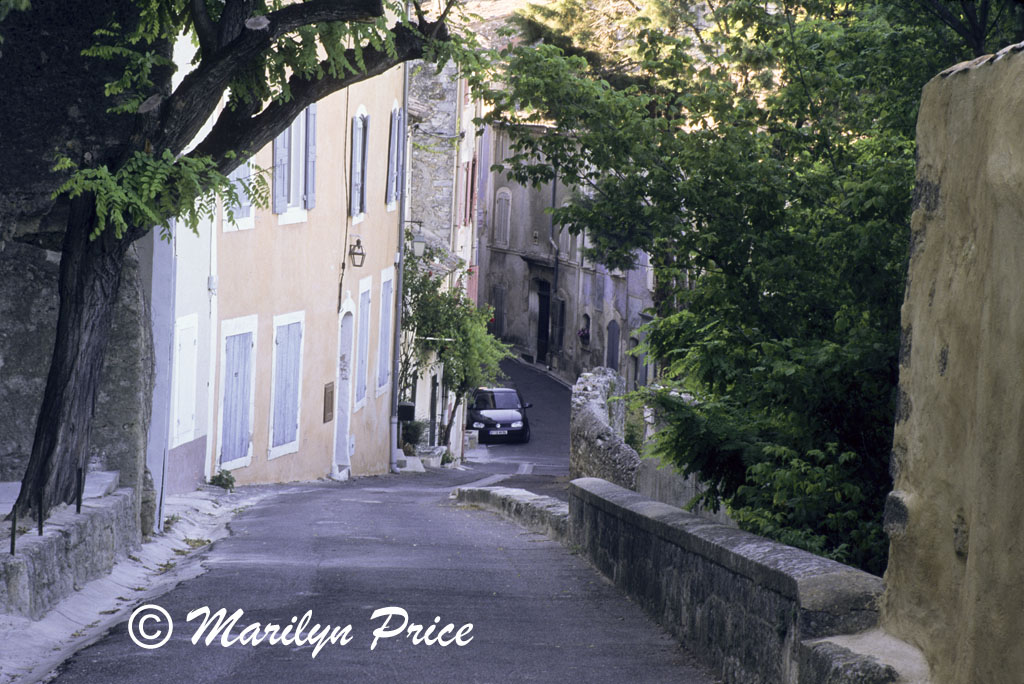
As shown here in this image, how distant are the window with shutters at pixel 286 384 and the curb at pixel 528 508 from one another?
2676 mm

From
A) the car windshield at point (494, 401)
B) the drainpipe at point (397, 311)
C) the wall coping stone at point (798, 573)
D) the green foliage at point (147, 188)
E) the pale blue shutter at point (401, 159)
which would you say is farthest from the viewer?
the car windshield at point (494, 401)

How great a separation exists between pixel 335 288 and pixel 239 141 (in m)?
Answer: 12.5

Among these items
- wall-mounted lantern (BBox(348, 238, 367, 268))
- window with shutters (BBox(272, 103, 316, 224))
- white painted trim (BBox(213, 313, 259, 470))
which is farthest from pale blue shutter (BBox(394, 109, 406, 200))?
white painted trim (BBox(213, 313, 259, 470))

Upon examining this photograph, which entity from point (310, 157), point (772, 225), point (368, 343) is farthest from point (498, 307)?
point (772, 225)

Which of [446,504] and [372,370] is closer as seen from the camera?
[446,504]

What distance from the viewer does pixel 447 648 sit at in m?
6.32

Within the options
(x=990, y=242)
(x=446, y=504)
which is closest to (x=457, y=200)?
(x=446, y=504)

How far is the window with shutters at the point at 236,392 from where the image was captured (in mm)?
15336

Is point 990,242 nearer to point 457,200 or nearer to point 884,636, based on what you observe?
point 884,636

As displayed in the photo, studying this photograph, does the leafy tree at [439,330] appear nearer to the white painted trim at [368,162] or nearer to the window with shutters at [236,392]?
the white painted trim at [368,162]

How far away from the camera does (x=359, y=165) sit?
70.7 feet

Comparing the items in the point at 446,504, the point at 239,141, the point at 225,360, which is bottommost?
the point at 446,504

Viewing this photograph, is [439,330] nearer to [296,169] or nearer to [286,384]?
[286,384]

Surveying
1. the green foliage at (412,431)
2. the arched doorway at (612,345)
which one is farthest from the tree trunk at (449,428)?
the arched doorway at (612,345)
